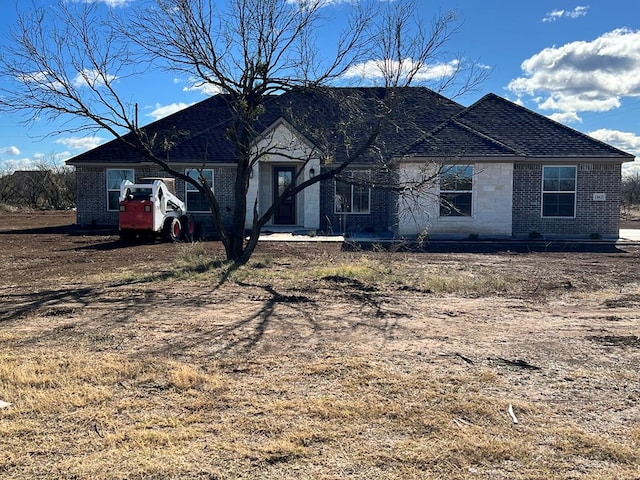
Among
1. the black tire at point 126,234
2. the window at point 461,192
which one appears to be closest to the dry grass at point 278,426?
the black tire at point 126,234

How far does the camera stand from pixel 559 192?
20328 millimetres

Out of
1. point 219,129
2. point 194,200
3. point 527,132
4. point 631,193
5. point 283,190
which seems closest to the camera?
point 527,132

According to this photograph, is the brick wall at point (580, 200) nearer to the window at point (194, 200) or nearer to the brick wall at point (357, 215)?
the brick wall at point (357, 215)

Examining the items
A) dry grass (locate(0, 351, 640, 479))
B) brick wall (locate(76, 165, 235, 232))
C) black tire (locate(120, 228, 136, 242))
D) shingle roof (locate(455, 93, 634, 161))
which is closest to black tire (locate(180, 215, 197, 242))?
black tire (locate(120, 228, 136, 242))

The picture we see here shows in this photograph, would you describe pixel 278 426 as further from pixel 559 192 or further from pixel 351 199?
pixel 559 192

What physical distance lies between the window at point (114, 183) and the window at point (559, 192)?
17066 millimetres

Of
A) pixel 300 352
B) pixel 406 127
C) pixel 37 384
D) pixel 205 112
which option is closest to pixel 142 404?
pixel 37 384

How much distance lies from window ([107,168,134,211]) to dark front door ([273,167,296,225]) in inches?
250

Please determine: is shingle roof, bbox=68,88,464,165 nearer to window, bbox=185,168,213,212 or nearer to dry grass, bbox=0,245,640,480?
window, bbox=185,168,213,212

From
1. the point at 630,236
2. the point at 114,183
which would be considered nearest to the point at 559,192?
the point at 630,236

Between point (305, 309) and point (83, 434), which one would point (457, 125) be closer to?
point (305, 309)

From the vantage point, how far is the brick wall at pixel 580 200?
2009 cm

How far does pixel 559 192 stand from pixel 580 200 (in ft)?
2.74

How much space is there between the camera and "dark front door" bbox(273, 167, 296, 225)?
75.3ft
